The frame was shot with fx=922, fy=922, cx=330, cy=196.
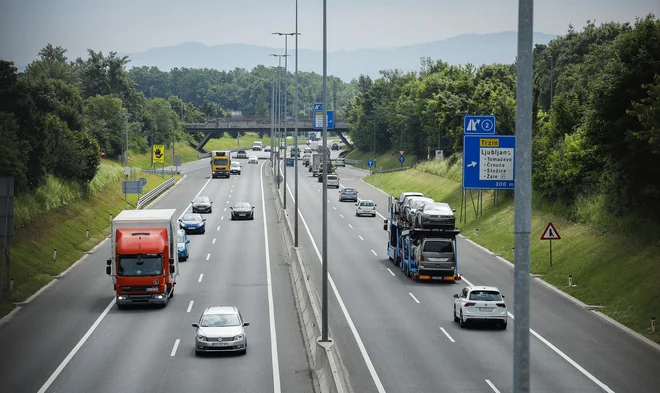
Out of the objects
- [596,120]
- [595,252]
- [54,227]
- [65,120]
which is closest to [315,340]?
[595,252]

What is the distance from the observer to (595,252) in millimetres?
47969

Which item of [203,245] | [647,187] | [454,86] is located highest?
[454,86]

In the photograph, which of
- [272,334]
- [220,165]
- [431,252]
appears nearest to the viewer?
[272,334]

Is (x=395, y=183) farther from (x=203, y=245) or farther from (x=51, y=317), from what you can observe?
(x=51, y=317)

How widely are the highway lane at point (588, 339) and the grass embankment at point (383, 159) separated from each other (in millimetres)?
86573

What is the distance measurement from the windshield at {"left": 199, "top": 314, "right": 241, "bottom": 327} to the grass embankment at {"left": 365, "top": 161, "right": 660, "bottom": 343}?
609 inches

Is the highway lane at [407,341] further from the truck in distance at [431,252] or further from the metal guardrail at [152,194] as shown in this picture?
the metal guardrail at [152,194]

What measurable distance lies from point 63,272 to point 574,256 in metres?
28.3

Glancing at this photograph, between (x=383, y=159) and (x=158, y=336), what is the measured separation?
124589 millimetres

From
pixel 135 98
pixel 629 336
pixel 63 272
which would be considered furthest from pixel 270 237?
pixel 135 98

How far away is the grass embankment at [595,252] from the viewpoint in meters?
39.3

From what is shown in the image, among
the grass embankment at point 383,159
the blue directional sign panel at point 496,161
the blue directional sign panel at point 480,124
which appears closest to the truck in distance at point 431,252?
the blue directional sign panel at point 480,124

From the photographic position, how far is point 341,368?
27.0 metres

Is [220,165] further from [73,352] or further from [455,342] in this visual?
[455,342]
